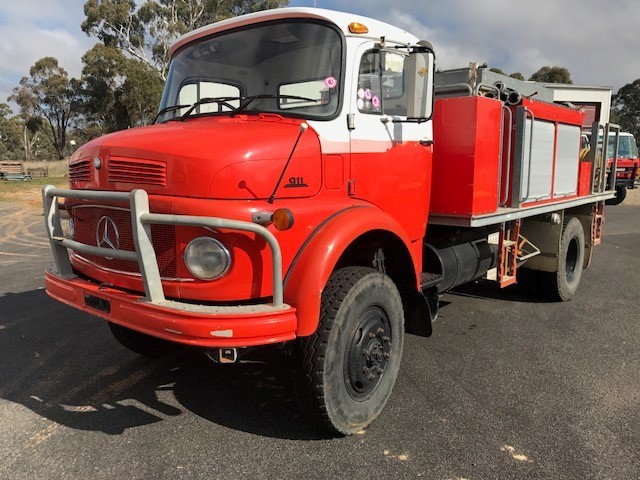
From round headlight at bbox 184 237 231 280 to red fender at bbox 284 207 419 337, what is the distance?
0.37m

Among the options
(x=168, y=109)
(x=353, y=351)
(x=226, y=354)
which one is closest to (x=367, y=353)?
(x=353, y=351)

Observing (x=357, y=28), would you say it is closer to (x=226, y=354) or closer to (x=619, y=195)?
(x=226, y=354)

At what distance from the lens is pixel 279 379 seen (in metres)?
3.94

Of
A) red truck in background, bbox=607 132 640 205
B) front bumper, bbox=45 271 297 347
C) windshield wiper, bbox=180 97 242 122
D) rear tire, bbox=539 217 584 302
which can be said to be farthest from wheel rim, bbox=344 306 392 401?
red truck in background, bbox=607 132 640 205

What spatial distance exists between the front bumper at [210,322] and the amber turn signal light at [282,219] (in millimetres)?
417

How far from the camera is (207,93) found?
3781 millimetres

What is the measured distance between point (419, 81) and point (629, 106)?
181ft

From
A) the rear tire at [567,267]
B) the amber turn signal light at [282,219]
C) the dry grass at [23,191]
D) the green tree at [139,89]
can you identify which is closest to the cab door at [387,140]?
the amber turn signal light at [282,219]

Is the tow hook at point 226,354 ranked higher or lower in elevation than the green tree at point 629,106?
lower

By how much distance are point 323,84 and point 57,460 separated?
2732 mm

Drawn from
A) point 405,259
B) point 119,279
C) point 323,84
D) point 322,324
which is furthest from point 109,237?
point 405,259

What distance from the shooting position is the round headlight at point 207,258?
2670 millimetres

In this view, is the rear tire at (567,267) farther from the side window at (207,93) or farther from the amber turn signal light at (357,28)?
the side window at (207,93)

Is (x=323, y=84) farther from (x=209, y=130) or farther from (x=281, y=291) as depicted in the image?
(x=281, y=291)
